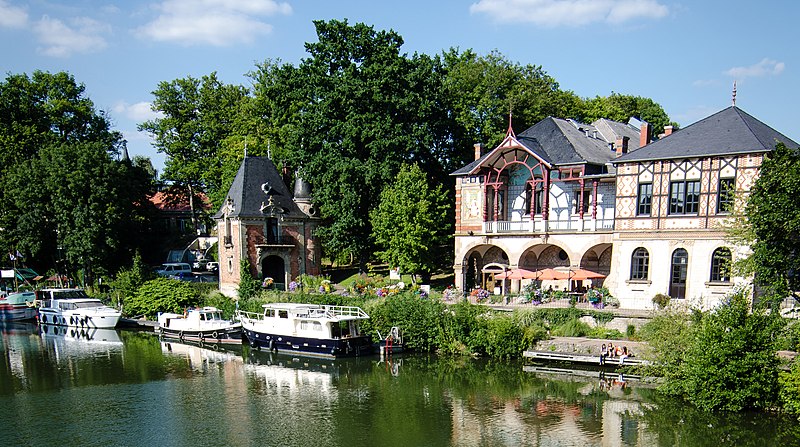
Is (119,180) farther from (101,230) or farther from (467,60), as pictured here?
(467,60)

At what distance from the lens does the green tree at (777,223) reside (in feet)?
74.2

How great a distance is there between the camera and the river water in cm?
1925

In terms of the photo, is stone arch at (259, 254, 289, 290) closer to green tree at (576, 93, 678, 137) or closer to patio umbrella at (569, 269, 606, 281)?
patio umbrella at (569, 269, 606, 281)

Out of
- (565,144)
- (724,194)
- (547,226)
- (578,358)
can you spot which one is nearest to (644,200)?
(724,194)

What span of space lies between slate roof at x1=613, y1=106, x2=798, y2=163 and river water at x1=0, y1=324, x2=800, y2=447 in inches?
485

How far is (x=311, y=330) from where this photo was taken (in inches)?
1210

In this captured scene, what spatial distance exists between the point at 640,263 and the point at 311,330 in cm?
1684

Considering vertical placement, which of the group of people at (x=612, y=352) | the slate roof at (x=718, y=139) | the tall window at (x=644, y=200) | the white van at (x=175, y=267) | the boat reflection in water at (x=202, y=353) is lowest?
the boat reflection in water at (x=202, y=353)

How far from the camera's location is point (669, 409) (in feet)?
70.5

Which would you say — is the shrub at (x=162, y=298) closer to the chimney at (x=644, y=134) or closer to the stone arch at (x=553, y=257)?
the stone arch at (x=553, y=257)

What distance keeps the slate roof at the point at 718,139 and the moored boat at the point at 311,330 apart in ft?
52.9

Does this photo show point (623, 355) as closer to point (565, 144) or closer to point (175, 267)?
point (565, 144)

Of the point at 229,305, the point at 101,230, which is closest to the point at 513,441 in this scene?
the point at 229,305

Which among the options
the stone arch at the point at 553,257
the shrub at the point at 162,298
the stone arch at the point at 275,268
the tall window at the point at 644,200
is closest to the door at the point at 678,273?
the tall window at the point at 644,200
